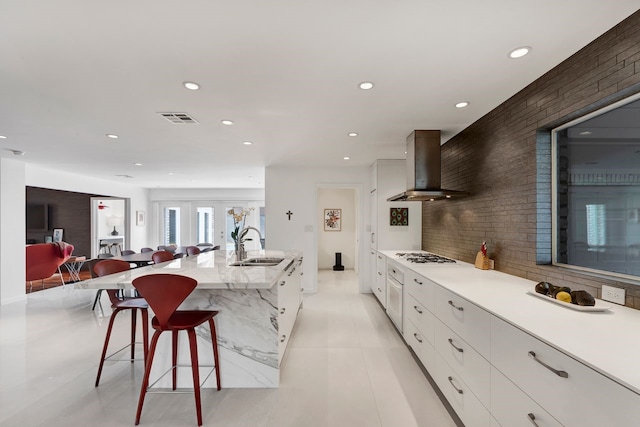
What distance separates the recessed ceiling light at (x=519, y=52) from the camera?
187cm

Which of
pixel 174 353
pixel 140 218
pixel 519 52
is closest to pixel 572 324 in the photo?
pixel 519 52

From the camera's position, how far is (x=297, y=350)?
3.14m

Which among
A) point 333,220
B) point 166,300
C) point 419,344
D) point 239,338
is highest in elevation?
point 333,220

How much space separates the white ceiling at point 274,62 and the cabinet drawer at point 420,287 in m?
1.63

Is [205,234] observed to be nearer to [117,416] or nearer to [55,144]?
[55,144]

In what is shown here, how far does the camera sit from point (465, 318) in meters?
1.86

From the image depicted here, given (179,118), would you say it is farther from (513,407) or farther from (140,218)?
(140,218)

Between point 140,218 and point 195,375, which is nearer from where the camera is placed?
point 195,375

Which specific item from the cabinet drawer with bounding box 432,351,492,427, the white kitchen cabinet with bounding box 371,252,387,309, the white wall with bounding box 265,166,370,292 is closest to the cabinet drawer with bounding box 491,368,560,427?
the cabinet drawer with bounding box 432,351,492,427

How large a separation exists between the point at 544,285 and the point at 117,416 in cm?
302

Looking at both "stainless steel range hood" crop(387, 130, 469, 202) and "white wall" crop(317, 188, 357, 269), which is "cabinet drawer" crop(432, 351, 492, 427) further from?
"white wall" crop(317, 188, 357, 269)

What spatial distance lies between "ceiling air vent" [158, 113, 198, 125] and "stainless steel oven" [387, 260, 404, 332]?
9.30 ft

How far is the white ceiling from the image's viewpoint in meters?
1.56

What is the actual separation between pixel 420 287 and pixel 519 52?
194 cm
